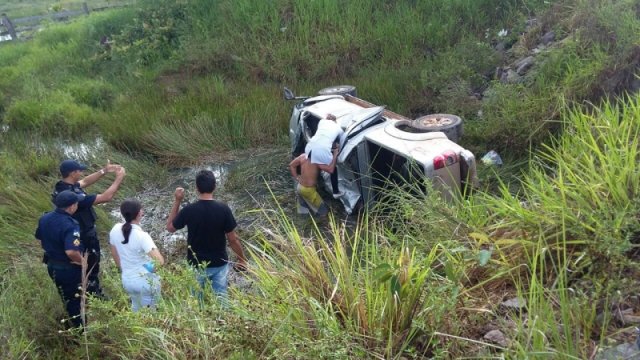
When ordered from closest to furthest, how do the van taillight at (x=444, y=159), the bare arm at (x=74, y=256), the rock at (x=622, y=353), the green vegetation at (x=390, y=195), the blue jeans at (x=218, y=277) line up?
the rock at (x=622, y=353) → the green vegetation at (x=390, y=195) → the bare arm at (x=74, y=256) → the blue jeans at (x=218, y=277) → the van taillight at (x=444, y=159)

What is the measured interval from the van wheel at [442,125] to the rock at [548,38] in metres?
3.50

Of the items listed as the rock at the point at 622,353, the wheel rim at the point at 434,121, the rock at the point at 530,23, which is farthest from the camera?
the rock at the point at 530,23

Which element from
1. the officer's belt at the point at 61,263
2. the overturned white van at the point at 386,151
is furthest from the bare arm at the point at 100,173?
the overturned white van at the point at 386,151

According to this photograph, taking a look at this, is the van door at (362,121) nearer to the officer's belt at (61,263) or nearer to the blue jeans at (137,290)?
the blue jeans at (137,290)

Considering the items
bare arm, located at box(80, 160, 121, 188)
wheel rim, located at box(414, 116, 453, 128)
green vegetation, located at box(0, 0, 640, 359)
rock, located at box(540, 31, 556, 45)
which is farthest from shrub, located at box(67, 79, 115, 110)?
rock, located at box(540, 31, 556, 45)

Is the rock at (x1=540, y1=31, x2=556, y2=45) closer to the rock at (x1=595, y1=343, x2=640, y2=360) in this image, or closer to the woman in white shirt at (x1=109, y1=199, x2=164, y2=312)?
the woman in white shirt at (x1=109, y1=199, x2=164, y2=312)

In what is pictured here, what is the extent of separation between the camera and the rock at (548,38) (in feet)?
30.6

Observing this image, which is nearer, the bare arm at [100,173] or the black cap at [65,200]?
the black cap at [65,200]

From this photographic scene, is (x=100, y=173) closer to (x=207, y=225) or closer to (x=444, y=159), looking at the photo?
(x=207, y=225)

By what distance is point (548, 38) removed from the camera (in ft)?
30.9

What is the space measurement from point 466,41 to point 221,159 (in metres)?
4.98

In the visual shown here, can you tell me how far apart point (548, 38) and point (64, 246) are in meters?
8.05

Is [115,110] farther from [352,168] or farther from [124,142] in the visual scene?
[352,168]

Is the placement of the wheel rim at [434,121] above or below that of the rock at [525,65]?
above
